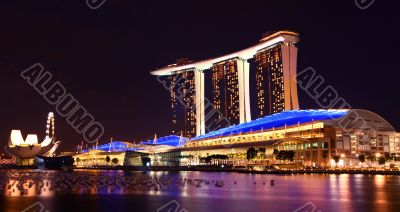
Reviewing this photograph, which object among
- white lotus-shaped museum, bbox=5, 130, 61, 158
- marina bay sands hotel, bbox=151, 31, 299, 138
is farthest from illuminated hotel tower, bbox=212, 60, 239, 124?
white lotus-shaped museum, bbox=5, 130, 61, 158

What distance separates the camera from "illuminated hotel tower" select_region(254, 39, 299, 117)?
88.7 m

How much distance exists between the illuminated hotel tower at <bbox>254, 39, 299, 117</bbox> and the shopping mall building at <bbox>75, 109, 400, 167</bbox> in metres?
4.24

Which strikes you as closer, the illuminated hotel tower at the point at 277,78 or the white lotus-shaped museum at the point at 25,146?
the illuminated hotel tower at the point at 277,78

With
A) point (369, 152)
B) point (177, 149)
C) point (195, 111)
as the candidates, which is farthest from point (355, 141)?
point (195, 111)

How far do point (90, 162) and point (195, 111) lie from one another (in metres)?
32.2

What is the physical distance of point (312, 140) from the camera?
7662 centimetres

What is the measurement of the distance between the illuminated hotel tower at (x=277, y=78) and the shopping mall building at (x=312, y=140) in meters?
4.24

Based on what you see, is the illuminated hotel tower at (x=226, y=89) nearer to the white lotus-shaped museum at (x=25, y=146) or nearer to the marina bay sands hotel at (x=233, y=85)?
the marina bay sands hotel at (x=233, y=85)

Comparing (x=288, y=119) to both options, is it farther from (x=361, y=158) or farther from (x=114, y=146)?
(x=114, y=146)

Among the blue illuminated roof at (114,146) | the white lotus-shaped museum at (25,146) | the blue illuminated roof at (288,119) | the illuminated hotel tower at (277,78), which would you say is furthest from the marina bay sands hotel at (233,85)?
the white lotus-shaped museum at (25,146)

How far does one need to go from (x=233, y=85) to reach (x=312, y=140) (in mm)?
35091

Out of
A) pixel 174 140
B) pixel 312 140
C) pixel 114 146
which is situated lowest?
pixel 312 140

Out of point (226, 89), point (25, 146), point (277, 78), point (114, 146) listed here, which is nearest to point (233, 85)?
point (226, 89)

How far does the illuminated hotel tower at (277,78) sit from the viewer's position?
88688 millimetres
